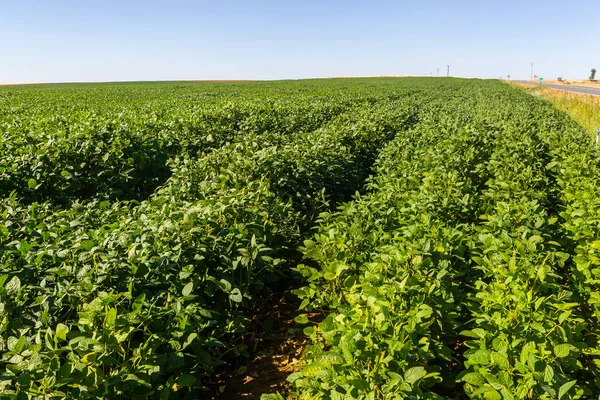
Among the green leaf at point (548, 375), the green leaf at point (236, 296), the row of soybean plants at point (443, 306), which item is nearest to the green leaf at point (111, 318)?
the green leaf at point (236, 296)

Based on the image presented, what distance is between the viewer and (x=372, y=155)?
865 cm

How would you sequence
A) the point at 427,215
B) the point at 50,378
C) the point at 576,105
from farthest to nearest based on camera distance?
the point at 576,105 < the point at 427,215 < the point at 50,378

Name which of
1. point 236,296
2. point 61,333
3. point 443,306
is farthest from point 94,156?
point 443,306

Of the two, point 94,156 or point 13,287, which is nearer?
point 13,287

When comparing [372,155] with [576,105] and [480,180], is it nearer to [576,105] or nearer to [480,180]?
[480,180]

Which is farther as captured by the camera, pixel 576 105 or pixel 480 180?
pixel 576 105

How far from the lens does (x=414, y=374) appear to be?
1.79 metres

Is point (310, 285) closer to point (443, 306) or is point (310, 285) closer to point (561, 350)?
point (443, 306)

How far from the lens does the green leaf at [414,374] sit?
1771 mm

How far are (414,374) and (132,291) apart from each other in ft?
5.57

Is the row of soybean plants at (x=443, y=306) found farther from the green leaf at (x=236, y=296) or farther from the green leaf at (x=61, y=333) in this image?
the green leaf at (x=61, y=333)

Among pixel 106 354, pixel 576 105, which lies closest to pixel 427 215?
pixel 106 354

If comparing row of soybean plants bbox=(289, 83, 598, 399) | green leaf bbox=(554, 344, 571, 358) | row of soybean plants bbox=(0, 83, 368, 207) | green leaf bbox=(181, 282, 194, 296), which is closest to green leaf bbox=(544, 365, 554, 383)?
row of soybean plants bbox=(289, 83, 598, 399)

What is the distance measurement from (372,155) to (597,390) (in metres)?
6.33
